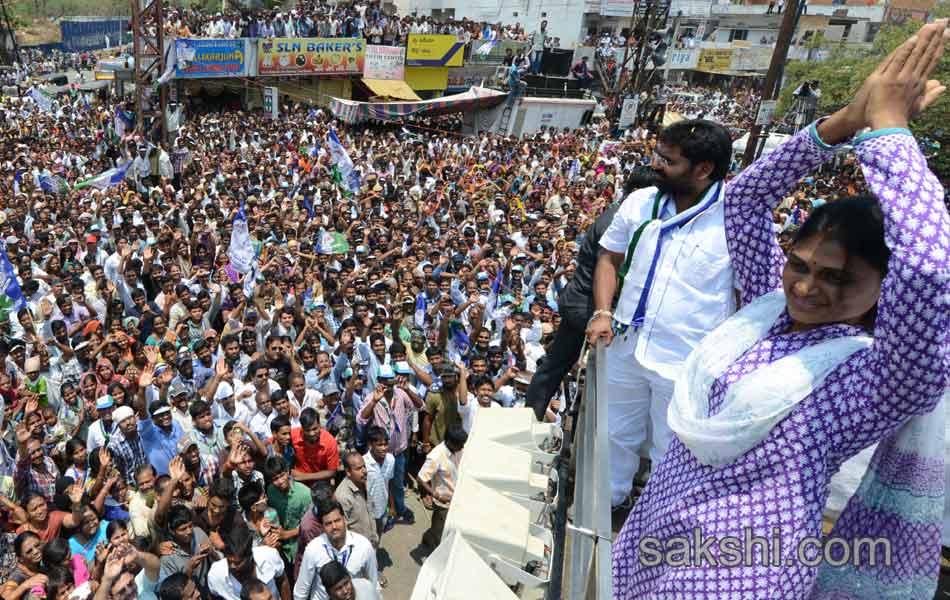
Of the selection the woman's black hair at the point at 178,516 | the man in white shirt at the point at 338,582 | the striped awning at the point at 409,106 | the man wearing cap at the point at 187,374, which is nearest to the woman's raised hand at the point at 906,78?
the man in white shirt at the point at 338,582

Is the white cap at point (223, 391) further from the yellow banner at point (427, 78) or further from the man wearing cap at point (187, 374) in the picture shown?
the yellow banner at point (427, 78)

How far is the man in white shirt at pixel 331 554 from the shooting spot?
3.44 meters

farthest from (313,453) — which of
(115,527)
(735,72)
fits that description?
(735,72)

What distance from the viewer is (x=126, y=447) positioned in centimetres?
432

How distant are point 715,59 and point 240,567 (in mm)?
42094

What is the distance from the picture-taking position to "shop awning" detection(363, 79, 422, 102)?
2309 centimetres

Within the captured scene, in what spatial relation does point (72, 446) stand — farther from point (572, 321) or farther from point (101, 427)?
point (572, 321)

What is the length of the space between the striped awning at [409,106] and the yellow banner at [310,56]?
1.29m

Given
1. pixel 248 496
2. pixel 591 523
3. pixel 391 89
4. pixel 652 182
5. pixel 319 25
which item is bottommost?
pixel 248 496

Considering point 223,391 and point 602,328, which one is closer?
point 602,328

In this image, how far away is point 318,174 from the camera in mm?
12305

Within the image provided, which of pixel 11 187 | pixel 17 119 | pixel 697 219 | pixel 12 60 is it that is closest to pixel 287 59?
pixel 17 119

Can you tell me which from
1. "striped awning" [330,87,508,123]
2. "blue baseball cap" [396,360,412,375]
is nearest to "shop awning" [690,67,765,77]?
"striped awning" [330,87,508,123]

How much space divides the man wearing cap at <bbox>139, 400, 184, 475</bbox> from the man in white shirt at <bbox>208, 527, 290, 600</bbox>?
106 cm
